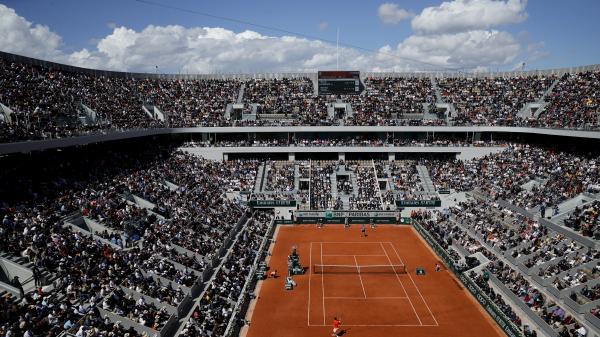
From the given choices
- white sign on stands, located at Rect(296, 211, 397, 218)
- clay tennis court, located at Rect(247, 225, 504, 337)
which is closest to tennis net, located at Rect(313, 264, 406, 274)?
clay tennis court, located at Rect(247, 225, 504, 337)

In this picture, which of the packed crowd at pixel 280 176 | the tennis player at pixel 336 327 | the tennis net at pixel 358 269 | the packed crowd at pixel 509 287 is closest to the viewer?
the packed crowd at pixel 509 287

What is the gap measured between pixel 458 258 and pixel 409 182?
19.8 m

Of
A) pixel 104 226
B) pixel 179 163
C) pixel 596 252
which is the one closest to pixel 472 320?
pixel 596 252

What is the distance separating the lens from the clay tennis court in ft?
85.0

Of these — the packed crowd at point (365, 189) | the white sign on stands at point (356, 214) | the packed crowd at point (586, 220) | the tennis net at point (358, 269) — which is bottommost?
the tennis net at point (358, 269)

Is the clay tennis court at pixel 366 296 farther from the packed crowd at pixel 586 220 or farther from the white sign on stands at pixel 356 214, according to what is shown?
the packed crowd at pixel 586 220

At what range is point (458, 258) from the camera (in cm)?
3538

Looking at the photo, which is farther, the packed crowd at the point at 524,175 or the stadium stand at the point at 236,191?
the packed crowd at the point at 524,175

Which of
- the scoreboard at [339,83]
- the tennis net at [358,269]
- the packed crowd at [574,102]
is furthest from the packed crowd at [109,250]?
the packed crowd at [574,102]

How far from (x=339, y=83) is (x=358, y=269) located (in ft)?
130

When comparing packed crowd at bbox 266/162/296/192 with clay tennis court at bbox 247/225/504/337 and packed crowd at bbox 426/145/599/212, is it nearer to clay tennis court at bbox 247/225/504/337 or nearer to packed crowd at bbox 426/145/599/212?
clay tennis court at bbox 247/225/504/337

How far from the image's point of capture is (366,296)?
30.3 metres

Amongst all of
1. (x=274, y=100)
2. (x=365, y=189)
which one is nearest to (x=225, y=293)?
(x=365, y=189)

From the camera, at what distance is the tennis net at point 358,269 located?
34938 mm
